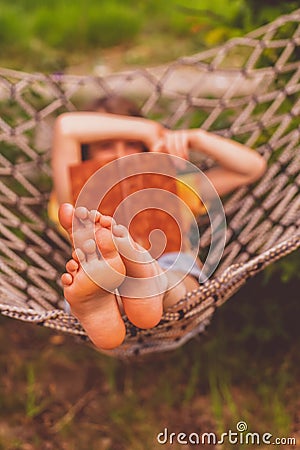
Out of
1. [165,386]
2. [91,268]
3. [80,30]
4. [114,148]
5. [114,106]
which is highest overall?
[80,30]

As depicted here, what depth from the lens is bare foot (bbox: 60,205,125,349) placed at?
1.29 metres

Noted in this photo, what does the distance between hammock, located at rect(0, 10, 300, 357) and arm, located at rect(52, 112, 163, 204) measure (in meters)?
0.10

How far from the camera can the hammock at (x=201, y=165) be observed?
1.49 meters

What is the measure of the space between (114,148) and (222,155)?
0.86ft

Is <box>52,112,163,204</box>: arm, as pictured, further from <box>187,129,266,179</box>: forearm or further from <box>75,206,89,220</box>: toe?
<box>75,206,89,220</box>: toe

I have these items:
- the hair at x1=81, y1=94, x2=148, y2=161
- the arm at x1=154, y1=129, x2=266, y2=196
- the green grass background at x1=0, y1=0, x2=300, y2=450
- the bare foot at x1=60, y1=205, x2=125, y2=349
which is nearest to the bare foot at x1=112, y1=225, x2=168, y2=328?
the bare foot at x1=60, y1=205, x2=125, y2=349

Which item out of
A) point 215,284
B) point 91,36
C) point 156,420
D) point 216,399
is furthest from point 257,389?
point 91,36

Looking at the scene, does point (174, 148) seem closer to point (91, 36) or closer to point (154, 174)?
point (154, 174)

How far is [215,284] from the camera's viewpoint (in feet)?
4.79

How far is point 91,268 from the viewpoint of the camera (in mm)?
1306

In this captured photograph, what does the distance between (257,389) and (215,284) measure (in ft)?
1.86

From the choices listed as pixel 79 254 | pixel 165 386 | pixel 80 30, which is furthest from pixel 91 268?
pixel 80 30

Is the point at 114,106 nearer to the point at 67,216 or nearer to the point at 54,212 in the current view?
the point at 54,212

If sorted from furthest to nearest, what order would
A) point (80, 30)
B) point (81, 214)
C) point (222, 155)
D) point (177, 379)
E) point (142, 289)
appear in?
point (80, 30), point (177, 379), point (222, 155), point (142, 289), point (81, 214)
